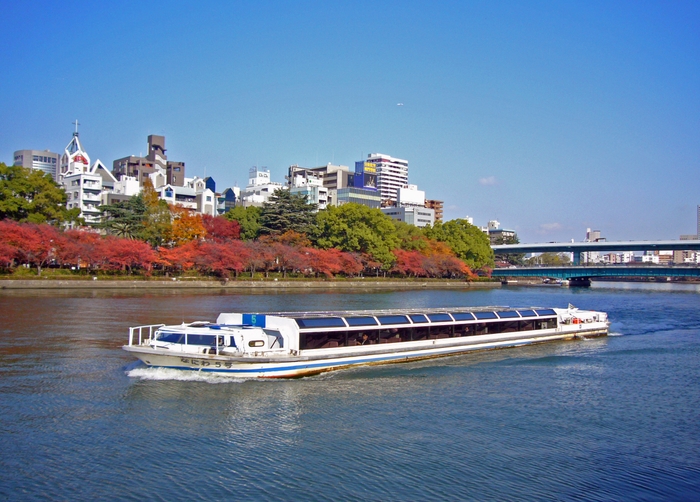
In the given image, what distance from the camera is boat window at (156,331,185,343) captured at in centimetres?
2306

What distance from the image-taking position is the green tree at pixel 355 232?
305ft

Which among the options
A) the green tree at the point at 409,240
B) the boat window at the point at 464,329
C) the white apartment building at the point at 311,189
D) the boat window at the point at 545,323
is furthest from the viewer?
the white apartment building at the point at 311,189

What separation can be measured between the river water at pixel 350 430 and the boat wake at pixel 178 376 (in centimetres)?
7

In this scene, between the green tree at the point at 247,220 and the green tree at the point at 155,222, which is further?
the green tree at the point at 247,220

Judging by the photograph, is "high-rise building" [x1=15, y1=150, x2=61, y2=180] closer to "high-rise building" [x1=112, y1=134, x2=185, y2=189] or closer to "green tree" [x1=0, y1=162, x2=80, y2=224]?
"high-rise building" [x1=112, y1=134, x2=185, y2=189]

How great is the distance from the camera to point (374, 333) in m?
27.1

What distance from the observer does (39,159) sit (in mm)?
169000

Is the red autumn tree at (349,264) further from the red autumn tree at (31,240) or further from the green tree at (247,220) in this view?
the red autumn tree at (31,240)

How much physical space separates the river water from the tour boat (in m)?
0.69

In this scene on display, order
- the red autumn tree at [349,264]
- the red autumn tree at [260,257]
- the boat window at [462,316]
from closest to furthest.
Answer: the boat window at [462,316] < the red autumn tree at [260,257] < the red autumn tree at [349,264]

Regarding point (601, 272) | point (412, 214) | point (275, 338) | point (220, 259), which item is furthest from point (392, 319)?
point (412, 214)

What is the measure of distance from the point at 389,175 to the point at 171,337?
17455 cm

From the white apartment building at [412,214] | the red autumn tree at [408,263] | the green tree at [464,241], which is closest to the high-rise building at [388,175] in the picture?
the white apartment building at [412,214]

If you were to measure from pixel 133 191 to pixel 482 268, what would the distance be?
66382 millimetres
